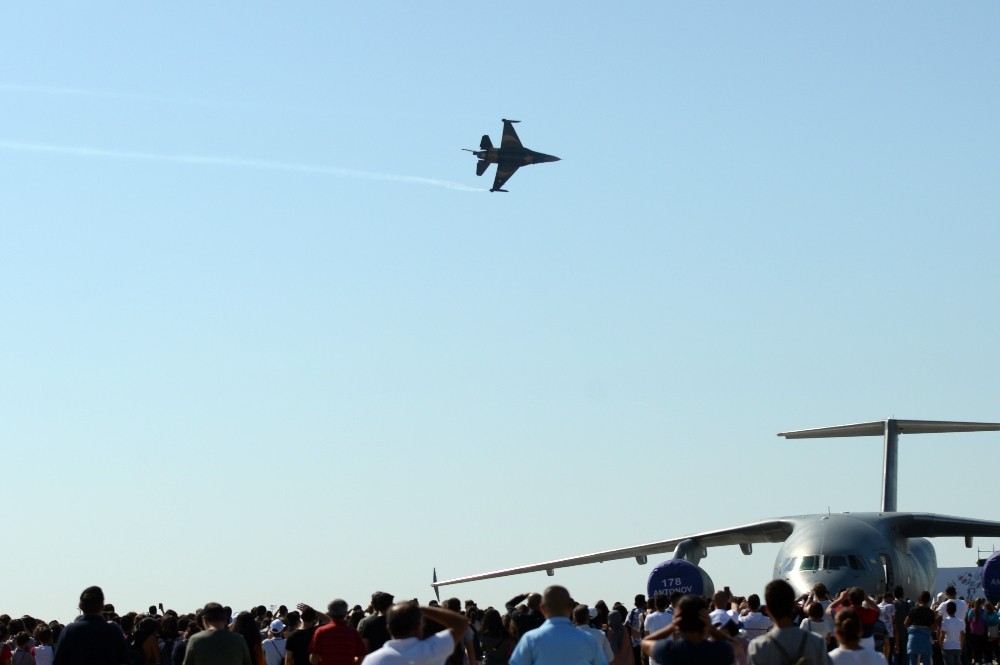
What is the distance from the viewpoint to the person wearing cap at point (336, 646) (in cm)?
1152

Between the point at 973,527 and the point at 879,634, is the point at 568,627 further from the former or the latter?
the point at 973,527

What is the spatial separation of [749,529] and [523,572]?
6.68m

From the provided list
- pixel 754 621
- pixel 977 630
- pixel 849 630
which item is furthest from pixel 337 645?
pixel 977 630

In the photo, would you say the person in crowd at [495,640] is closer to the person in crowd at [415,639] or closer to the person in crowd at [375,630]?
the person in crowd at [375,630]

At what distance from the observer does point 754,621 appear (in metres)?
18.2

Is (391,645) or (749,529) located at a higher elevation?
(749,529)

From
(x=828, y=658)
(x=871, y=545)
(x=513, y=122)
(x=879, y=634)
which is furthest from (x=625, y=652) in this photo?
(x=513, y=122)

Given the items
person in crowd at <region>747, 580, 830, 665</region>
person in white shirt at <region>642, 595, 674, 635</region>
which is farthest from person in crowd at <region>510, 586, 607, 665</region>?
person in white shirt at <region>642, 595, 674, 635</region>

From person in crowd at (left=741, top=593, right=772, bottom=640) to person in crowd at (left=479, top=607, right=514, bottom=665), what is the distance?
534cm

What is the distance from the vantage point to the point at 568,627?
9.09m

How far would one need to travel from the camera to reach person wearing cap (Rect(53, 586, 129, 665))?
11.1m

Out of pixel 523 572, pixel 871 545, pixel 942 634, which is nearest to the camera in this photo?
pixel 942 634

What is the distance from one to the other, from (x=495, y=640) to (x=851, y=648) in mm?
4151

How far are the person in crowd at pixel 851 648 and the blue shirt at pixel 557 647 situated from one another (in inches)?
64.6
